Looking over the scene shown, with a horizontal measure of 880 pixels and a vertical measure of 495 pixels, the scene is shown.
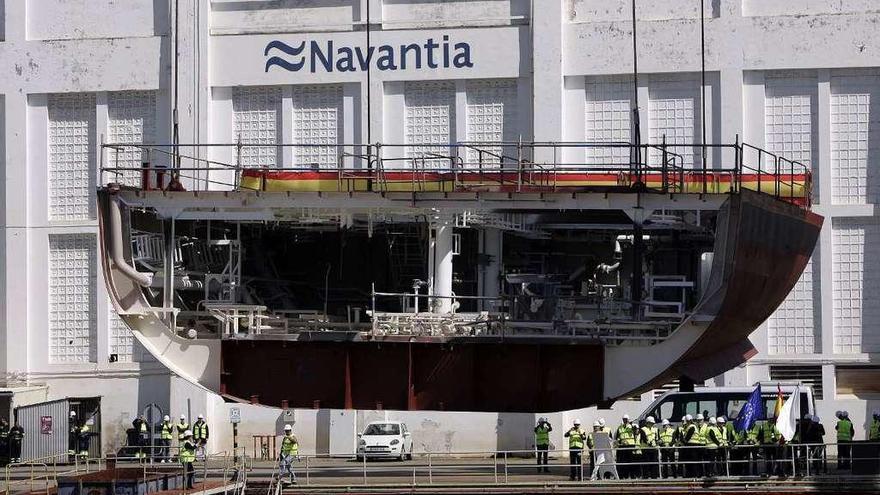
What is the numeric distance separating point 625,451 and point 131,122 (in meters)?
21.4

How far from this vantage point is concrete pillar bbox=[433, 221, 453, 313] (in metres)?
35.1

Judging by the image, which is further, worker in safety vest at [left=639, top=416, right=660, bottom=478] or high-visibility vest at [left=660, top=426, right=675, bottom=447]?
high-visibility vest at [left=660, top=426, right=675, bottom=447]

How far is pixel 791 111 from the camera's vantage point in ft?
159

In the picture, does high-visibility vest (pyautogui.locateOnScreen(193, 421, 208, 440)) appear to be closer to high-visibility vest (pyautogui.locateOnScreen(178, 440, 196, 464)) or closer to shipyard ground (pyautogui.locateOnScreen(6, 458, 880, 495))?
high-visibility vest (pyautogui.locateOnScreen(178, 440, 196, 464))

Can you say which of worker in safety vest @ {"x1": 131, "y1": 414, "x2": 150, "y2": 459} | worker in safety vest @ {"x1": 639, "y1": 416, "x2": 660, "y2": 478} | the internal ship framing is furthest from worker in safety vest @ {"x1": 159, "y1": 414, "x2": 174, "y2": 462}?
worker in safety vest @ {"x1": 639, "y1": 416, "x2": 660, "y2": 478}

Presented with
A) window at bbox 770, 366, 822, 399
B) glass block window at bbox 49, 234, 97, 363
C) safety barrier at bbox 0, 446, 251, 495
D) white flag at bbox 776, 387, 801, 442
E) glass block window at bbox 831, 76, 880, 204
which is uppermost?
glass block window at bbox 831, 76, 880, 204

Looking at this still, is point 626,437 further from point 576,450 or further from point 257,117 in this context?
point 257,117

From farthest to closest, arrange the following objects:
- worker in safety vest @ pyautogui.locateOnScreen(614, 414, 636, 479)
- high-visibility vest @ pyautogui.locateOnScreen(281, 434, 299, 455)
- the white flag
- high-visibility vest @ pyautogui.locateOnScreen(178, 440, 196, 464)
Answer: high-visibility vest @ pyautogui.locateOnScreen(178, 440, 196, 464) → high-visibility vest @ pyautogui.locateOnScreen(281, 434, 299, 455) → worker in safety vest @ pyautogui.locateOnScreen(614, 414, 636, 479) → the white flag

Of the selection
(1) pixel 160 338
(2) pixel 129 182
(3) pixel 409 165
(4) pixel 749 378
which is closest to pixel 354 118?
(3) pixel 409 165

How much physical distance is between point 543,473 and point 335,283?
6.07 meters

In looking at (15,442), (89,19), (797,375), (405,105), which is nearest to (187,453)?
(15,442)

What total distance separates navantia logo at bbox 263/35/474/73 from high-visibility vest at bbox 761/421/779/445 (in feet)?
56.4

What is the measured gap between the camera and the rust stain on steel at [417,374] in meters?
34.0

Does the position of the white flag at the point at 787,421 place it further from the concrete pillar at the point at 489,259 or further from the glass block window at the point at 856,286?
the glass block window at the point at 856,286
